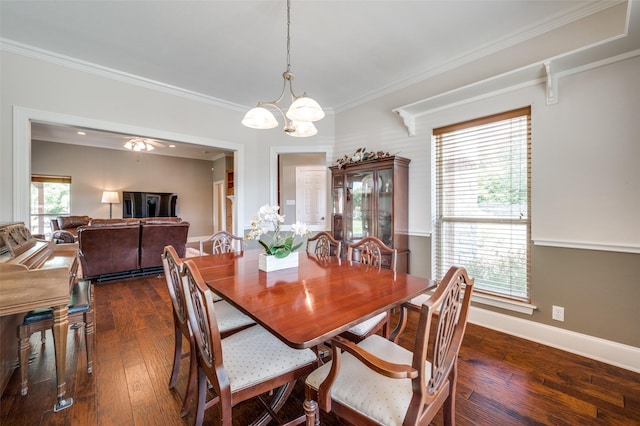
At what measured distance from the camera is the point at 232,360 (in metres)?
1.25

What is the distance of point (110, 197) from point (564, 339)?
9099 millimetres

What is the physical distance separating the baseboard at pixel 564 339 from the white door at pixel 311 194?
9.78 feet

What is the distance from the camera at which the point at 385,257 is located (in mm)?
3033

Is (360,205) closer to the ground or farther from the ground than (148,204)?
closer to the ground

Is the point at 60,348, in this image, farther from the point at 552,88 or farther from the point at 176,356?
the point at 552,88

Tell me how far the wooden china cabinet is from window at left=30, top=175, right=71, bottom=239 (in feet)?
24.0

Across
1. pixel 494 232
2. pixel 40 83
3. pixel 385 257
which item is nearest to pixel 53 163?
pixel 40 83

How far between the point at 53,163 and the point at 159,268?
4.82 meters

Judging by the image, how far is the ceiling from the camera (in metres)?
2.12

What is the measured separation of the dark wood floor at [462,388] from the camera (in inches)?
59.5

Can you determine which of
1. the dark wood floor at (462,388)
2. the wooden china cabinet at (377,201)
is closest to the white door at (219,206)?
the wooden china cabinet at (377,201)

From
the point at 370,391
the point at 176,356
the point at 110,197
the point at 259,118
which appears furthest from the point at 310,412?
the point at 110,197

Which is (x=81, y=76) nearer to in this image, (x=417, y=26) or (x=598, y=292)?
(x=417, y=26)

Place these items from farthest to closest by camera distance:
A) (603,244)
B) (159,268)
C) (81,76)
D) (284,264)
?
(159,268) < (81,76) < (603,244) < (284,264)
